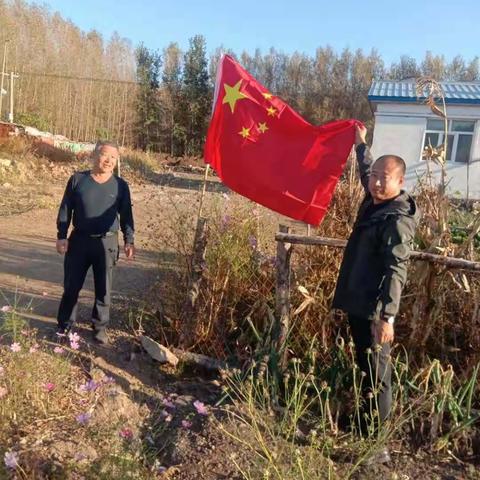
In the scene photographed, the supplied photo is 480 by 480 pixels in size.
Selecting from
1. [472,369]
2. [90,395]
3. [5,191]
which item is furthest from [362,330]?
[5,191]

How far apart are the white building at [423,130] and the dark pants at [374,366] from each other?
1380 centimetres

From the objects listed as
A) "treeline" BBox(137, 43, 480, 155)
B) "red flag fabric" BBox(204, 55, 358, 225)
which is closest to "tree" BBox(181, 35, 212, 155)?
"treeline" BBox(137, 43, 480, 155)

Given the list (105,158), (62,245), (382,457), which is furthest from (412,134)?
(382,457)

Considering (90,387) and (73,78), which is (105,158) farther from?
(73,78)

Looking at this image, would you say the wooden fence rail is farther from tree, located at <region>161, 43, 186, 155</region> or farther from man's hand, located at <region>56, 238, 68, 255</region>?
tree, located at <region>161, 43, 186, 155</region>

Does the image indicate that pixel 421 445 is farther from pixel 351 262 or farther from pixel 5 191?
pixel 5 191

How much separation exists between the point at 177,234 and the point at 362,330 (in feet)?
5.99

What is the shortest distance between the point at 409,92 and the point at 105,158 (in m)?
15.1

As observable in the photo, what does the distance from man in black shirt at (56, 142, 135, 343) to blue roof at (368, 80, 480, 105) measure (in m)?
13.4

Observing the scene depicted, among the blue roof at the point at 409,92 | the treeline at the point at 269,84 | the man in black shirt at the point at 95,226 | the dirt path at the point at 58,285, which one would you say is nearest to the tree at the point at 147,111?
the treeline at the point at 269,84

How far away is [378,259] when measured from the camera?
2.76 m

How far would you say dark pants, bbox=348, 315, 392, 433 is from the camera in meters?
2.76

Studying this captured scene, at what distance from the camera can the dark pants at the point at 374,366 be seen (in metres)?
2.76

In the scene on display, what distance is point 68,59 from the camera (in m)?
29.8
